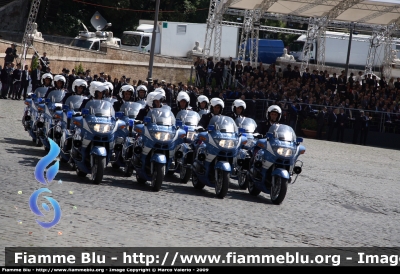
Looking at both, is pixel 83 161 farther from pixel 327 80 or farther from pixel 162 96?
pixel 327 80

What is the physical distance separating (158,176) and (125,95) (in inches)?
156

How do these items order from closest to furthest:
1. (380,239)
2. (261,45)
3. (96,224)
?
(96,224), (380,239), (261,45)

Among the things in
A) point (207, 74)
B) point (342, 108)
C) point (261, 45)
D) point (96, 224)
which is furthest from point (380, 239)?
point (261, 45)

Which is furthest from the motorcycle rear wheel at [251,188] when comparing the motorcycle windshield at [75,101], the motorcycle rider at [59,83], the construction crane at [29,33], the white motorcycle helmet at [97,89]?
the construction crane at [29,33]

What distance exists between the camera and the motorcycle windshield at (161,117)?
1529 cm

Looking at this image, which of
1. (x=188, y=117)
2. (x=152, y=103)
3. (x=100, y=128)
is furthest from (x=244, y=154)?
(x=100, y=128)

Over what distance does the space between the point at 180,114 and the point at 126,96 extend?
55.8 inches

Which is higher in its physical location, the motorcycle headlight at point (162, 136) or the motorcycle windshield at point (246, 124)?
the motorcycle windshield at point (246, 124)

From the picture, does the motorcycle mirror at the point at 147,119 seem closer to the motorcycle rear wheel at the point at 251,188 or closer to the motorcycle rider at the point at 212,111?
the motorcycle rider at the point at 212,111

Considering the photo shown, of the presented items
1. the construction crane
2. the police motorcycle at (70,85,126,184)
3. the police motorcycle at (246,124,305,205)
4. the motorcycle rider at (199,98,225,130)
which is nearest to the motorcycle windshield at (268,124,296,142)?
the police motorcycle at (246,124,305,205)

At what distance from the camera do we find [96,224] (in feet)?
35.4

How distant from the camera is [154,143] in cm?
1505

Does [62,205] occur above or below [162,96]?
below

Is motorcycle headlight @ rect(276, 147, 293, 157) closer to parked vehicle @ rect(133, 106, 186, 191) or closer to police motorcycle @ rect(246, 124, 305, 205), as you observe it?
police motorcycle @ rect(246, 124, 305, 205)
